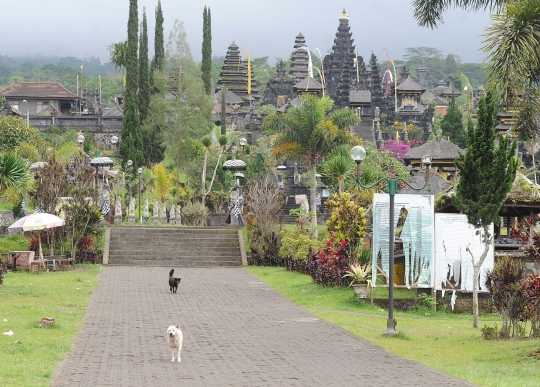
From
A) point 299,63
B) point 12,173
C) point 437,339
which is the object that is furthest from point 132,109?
point 299,63

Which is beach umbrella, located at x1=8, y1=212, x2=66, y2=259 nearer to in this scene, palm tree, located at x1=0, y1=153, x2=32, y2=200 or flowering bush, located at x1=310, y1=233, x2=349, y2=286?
palm tree, located at x1=0, y1=153, x2=32, y2=200

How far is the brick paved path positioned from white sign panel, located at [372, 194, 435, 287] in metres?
2.77

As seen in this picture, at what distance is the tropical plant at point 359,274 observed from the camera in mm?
25078

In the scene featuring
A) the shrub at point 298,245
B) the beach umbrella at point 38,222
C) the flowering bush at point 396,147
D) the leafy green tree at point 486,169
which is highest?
the flowering bush at point 396,147

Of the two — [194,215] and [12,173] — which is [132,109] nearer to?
[194,215]

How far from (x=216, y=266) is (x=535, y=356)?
67.0 feet

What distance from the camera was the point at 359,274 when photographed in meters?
25.1

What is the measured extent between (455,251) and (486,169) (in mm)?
5774

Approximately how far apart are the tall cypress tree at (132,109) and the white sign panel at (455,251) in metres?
31.2

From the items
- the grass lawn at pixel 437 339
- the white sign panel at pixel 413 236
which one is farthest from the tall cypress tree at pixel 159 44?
the white sign panel at pixel 413 236

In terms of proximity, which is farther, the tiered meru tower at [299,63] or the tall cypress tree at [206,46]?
the tiered meru tower at [299,63]

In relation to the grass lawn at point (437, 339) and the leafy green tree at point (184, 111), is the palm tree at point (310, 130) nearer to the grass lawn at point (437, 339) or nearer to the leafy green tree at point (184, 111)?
the grass lawn at point (437, 339)

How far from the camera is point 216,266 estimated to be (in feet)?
114

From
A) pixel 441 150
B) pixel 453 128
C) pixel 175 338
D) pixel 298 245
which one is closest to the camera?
pixel 175 338
